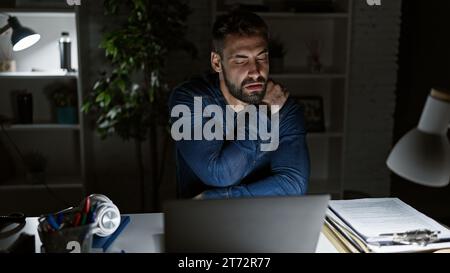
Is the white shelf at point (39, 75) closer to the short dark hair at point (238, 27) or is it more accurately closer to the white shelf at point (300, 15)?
the white shelf at point (300, 15)

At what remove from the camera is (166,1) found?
8.62ft

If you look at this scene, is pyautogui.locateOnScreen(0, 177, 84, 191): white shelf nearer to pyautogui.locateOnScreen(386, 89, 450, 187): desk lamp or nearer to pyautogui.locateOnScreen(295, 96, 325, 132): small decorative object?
pyautogui.locateOnScreen(295, 96, 325, 132): small decorative object

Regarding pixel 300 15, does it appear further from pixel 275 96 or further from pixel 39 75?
pixel 39 75

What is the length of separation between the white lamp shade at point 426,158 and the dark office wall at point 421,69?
1.03m

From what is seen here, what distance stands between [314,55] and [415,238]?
1788 mm

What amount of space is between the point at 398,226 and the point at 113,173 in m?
2.23

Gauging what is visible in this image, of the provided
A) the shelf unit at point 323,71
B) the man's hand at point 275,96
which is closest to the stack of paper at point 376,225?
the man's hand at point 275,96

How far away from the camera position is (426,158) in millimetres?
958

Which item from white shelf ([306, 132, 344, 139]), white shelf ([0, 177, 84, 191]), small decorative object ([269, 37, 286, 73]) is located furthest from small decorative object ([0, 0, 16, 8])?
white shelf ([306, 132, 344, 139])

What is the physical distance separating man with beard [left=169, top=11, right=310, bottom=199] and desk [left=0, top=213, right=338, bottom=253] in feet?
1.16

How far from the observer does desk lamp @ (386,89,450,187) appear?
0.91 metres

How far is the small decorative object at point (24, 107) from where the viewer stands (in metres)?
2.87
